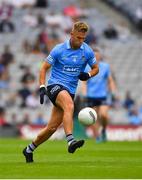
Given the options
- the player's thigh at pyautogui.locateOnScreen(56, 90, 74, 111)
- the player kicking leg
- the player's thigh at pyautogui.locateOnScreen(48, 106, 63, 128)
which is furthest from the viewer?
the player's thigh at pyautogui.locateOnScreen(48, 106, 63, 128)

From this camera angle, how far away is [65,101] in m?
14.1

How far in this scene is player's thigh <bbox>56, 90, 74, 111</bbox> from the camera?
14.0 metres

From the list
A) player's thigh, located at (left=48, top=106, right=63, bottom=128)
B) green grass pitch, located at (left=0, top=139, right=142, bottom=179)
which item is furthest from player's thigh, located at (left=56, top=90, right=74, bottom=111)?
green grass pitch, located at (left=0, top=139, right=142, bottom=179)

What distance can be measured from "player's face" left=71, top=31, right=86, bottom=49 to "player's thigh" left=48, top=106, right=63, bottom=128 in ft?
3.66

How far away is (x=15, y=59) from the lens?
117ft

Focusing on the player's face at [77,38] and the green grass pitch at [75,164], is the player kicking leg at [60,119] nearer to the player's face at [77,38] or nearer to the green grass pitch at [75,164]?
the green grass pitch at [75,164]

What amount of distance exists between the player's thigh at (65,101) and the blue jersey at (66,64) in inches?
9.5

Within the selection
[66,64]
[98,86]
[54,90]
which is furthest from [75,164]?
[98,86]

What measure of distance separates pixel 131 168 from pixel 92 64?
2.57 metres

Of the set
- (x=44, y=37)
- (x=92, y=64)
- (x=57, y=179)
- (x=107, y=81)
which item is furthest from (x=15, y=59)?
(x=57, y=179)

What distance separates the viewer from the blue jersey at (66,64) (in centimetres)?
1448

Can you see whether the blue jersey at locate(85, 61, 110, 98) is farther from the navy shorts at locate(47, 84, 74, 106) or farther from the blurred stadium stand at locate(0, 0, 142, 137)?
the blurred stadium stand at locate(0, 0, 142, 137)

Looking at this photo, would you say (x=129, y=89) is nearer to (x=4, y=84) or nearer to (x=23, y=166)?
(x=4, y=84)

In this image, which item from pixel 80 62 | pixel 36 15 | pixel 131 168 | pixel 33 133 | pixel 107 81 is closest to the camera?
pixel 131 168
